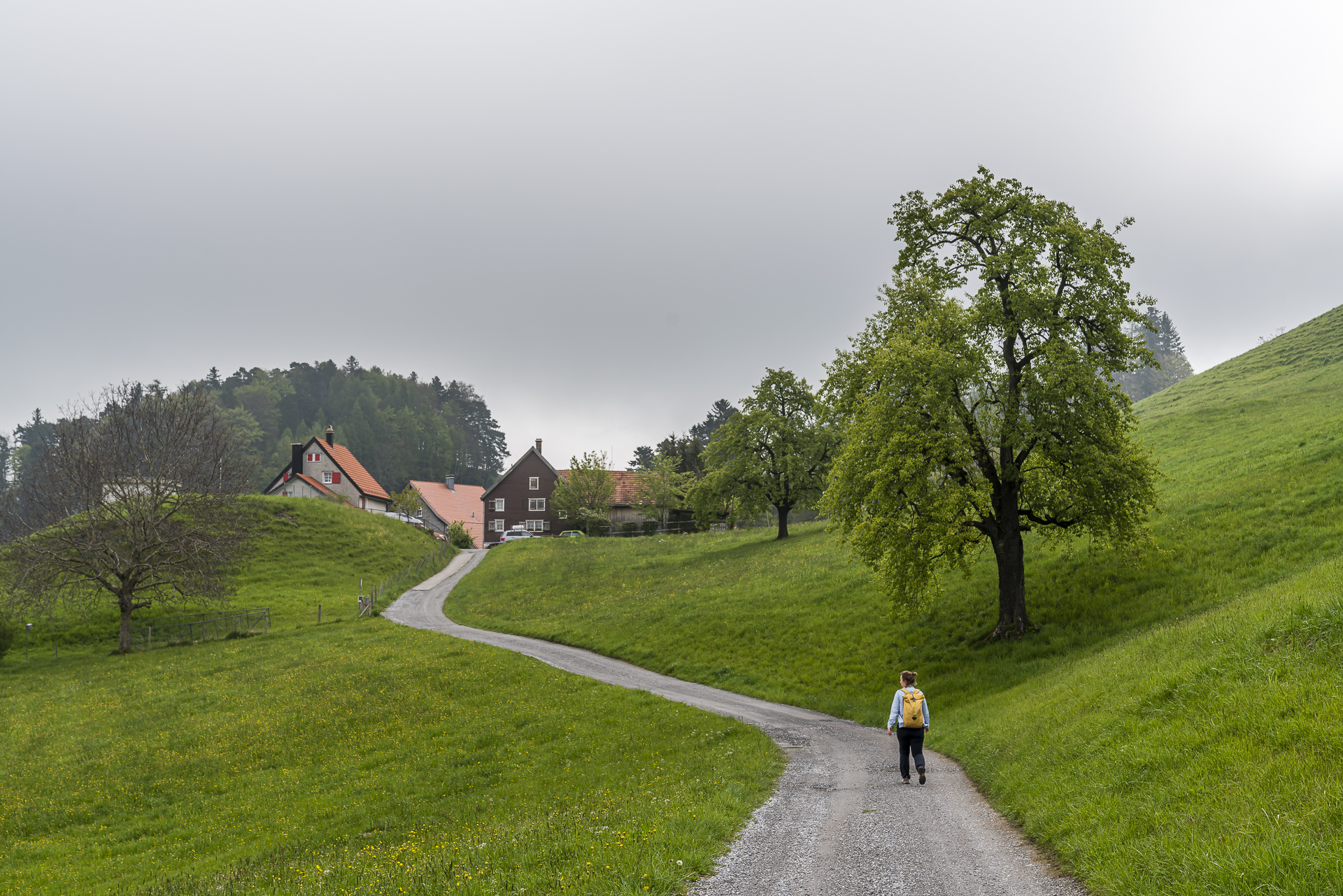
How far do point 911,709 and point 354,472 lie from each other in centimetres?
9799

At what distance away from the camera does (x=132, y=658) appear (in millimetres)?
37719

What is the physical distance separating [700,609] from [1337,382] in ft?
143

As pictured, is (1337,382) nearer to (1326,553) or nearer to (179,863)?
(1326,553)

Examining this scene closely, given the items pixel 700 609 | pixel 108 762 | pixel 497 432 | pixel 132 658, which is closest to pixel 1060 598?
pixel 700 609

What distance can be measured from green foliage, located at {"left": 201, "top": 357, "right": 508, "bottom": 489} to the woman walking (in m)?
142

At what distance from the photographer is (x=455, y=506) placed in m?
118

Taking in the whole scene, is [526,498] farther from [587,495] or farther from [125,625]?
[125,625]

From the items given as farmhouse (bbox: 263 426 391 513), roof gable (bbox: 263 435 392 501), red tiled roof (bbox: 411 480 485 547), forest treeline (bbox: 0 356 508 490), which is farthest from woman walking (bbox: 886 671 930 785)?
forest treeline (bbox: 0 356 508 490)

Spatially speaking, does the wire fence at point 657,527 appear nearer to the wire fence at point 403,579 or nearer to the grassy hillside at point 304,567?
the wire fence at point 403,579

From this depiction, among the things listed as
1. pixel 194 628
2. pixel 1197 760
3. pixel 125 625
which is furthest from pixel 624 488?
pixel 1197 760

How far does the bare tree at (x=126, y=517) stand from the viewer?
39812 mm

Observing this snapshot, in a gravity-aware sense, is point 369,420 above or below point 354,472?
above

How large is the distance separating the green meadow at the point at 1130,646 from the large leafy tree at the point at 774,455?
3439mm

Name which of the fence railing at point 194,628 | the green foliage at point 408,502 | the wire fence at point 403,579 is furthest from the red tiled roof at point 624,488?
the fence railing at point 194,628
